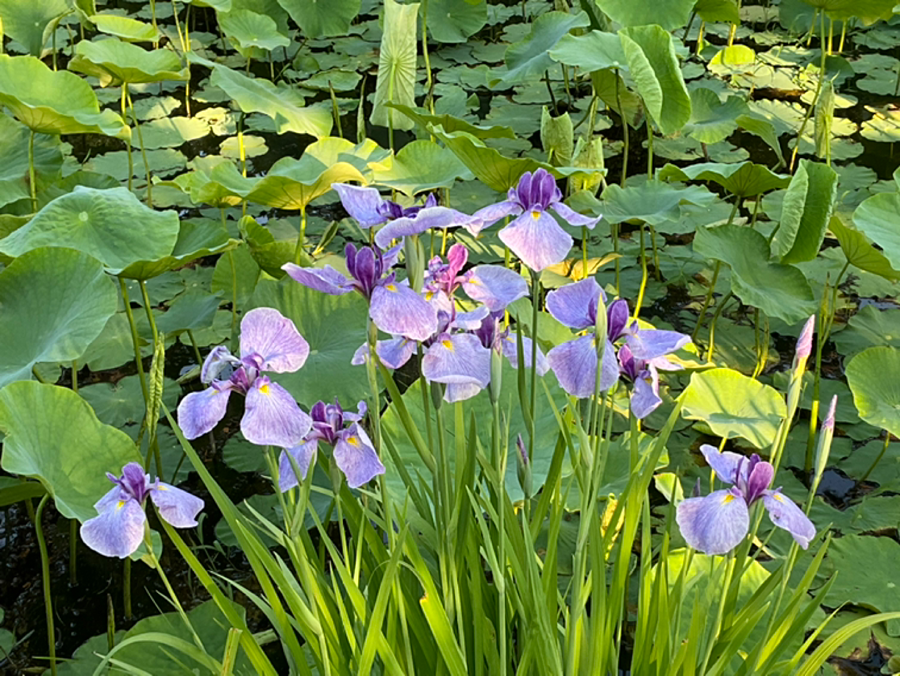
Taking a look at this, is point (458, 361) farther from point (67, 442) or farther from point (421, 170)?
point (421, 170)

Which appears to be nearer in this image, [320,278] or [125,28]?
[320,278]

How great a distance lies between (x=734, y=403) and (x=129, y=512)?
1.07 metres

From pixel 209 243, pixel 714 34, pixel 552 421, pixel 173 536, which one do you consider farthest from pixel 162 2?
pixel 173 536

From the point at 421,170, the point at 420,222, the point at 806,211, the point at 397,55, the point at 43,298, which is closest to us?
the point at 420,222

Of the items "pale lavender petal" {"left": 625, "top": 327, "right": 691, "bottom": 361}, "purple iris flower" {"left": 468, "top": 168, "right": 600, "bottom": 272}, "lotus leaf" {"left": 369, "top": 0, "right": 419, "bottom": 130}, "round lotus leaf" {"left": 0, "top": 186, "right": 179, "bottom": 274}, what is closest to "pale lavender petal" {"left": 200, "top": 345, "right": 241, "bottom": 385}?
"purple iris flower" {"left": 468, "top": 168, "right": 600, "bottom": 272}

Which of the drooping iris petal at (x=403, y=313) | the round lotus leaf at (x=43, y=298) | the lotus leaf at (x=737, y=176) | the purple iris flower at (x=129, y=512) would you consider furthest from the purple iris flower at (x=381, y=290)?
the lotus leaf at (x=737, y=176)

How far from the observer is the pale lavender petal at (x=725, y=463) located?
0.74 m

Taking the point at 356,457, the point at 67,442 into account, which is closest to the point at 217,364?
the point at 356,457

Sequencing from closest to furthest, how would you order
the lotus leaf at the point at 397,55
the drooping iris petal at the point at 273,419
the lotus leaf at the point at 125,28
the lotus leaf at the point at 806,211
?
the drooping iris petal at the point at 273,419
the lotus leaf at the point at 806,211
the lotus leaf at the point at 397,55
the lotus leaf at the point at 125,28

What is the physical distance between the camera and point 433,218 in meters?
0.60

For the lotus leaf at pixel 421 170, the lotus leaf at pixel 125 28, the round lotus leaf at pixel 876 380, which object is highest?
the lotus leaf at pixel 125 28

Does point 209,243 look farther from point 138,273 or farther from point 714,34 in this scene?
point 714,34

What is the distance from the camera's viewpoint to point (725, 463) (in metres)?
0.76

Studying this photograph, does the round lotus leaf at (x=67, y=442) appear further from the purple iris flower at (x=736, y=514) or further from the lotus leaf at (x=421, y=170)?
the lotus leaf at (x=421, y=170)
